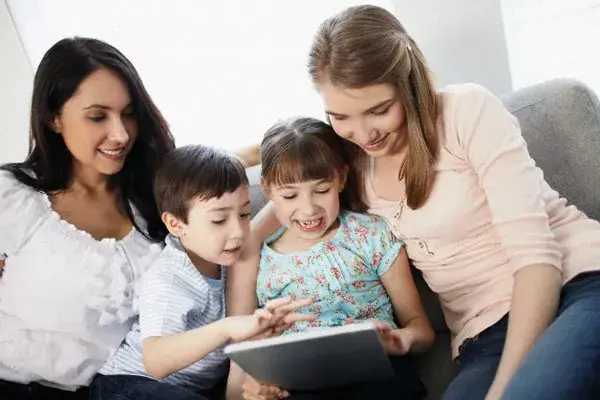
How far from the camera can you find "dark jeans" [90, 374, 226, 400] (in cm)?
135

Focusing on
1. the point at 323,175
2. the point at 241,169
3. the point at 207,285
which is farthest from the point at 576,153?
the point at 207,285

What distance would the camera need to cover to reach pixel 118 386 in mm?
1415

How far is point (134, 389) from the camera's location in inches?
54.5

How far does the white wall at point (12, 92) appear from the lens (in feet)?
6.69

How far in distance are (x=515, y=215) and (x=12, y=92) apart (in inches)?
63.1

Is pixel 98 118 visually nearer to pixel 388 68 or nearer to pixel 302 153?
pixel 302 153

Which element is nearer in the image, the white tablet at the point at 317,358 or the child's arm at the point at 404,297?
the white tablet at the point at 317,358

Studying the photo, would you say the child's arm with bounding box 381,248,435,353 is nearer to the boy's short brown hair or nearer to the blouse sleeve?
the boy's short brown hair

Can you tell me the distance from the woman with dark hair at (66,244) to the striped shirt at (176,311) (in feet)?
0.18

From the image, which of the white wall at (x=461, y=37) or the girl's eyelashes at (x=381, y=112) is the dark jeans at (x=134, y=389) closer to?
the girl's eyelashes at (x=381, y=112)

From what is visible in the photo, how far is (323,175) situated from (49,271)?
2.09 ft

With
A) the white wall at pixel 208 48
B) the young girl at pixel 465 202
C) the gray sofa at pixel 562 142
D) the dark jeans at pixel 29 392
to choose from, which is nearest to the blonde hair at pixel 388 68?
the young girl at pixel 465 202

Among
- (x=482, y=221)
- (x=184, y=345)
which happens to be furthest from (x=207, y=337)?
(x=482, y=221)

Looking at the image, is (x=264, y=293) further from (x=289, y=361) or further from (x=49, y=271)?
(x=49, y=271)
